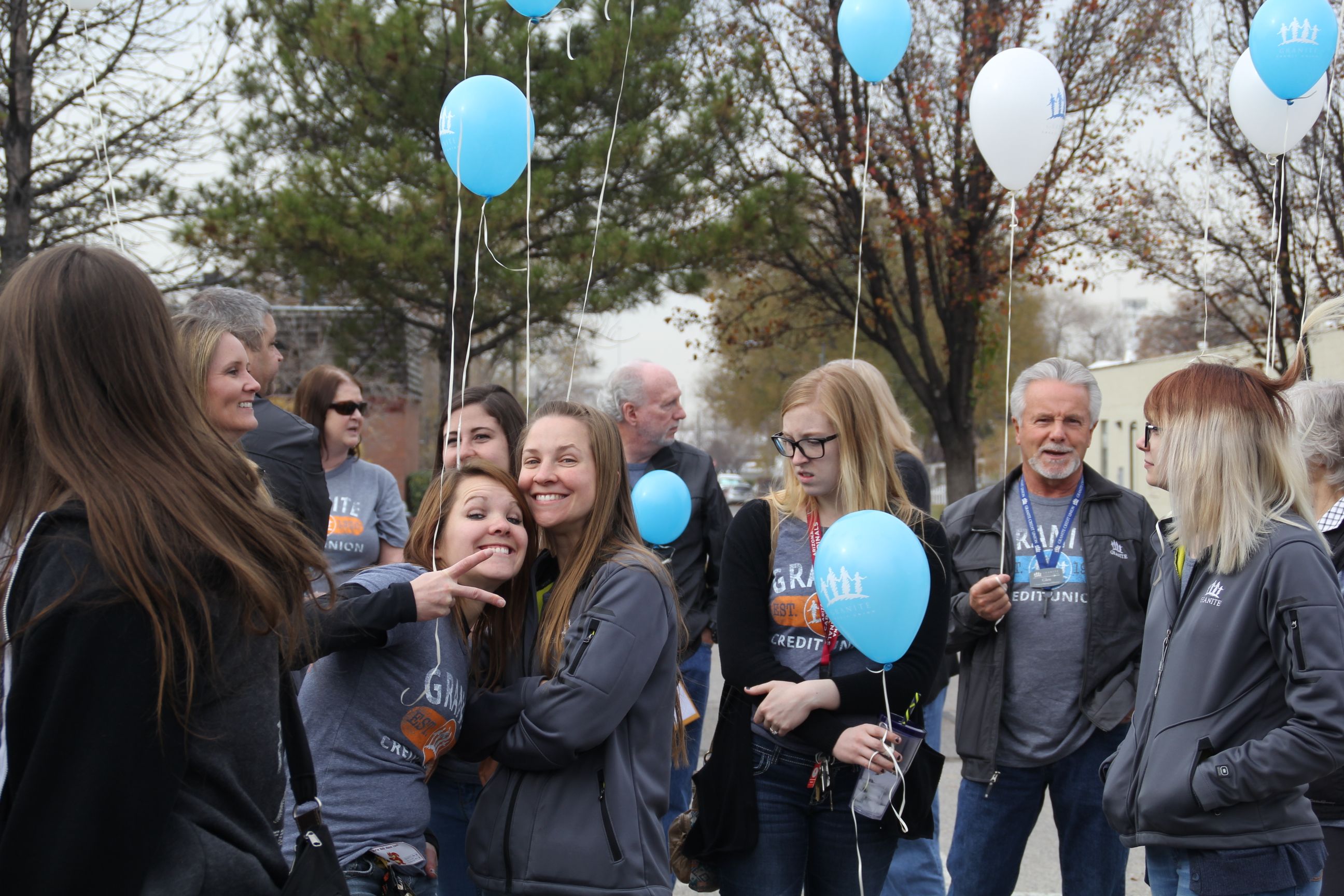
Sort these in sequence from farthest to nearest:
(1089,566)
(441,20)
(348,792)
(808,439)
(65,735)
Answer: (441,20)
(1089,566)
(808,439)
(348,792)
(65,735)

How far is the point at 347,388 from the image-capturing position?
4625mm

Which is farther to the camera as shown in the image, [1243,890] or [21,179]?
[21,179]

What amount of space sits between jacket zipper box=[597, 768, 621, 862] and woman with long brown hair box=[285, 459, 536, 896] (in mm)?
369

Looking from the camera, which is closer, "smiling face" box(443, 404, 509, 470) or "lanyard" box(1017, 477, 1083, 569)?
"lanyard" box(1017, 477, 1083, 569)

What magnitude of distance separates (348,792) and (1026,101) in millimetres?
3671

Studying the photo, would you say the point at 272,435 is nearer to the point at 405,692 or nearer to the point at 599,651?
the point at 405,692

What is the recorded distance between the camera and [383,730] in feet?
7.91

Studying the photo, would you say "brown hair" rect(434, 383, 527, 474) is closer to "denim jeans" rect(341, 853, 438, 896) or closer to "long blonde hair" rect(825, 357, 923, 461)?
"long blonde hair" rect(825, 357, 923, 461)

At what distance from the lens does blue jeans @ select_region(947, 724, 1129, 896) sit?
3359 millimetres

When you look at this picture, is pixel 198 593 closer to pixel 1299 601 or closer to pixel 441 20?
pixel 1299 601

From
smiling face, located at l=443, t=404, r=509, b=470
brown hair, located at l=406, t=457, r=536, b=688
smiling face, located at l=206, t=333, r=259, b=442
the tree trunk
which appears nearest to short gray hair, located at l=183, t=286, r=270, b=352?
smiling face, located at l=206, t=333, r=259, b=442

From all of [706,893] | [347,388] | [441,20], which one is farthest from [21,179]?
[706,893]

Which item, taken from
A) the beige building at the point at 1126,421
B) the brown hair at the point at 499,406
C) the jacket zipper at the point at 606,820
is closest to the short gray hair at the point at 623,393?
the brown hair at the point at 499,406

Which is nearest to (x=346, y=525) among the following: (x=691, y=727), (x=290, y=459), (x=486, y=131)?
(x=290, y=459)
